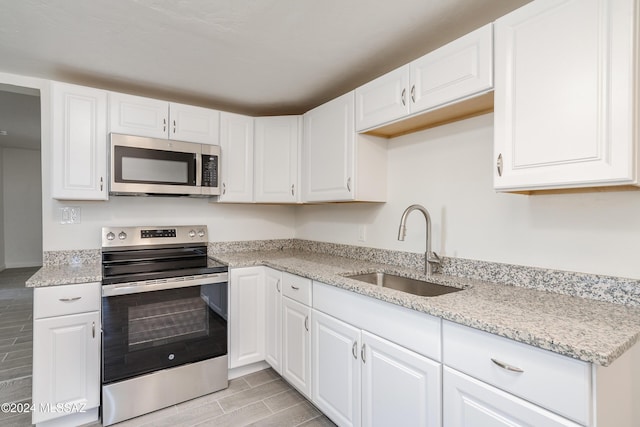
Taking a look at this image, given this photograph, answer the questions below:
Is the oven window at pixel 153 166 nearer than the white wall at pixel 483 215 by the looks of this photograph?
No

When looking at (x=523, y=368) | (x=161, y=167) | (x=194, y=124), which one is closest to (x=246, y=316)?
(x=161, y=167)

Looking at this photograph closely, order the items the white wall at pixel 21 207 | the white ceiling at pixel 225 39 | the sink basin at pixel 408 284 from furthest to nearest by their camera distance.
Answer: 1. the white wall at pixel 21 207
2. the sink basin at pixel 408 284
3. the white ceiling at pixel 225 39

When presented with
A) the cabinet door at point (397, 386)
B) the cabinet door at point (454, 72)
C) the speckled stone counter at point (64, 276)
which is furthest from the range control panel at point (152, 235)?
the cabinet door at point (454, 72)

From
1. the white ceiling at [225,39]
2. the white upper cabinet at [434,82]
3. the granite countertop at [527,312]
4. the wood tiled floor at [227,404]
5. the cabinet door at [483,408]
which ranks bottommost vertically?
the wood tiled floor at [227,404]

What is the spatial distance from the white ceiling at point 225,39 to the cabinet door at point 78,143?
21 centimetres

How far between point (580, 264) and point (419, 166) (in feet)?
3.21

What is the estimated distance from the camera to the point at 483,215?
169 centimetres

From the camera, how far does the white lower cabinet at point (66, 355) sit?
174 centimetres

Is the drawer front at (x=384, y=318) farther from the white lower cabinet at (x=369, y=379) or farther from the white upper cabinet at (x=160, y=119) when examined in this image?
the white upper cabinet at (x=160, y=119)

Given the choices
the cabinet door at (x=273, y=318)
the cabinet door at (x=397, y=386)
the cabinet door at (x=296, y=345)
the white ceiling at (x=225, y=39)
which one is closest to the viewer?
the cabinet door at (x=397, y=386)

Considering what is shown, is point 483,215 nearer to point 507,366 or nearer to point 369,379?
point 507,366

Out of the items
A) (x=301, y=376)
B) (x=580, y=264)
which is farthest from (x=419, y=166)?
(x=301, y=376)

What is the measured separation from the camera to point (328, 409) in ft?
5.88

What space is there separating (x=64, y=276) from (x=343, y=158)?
6.11 ft
